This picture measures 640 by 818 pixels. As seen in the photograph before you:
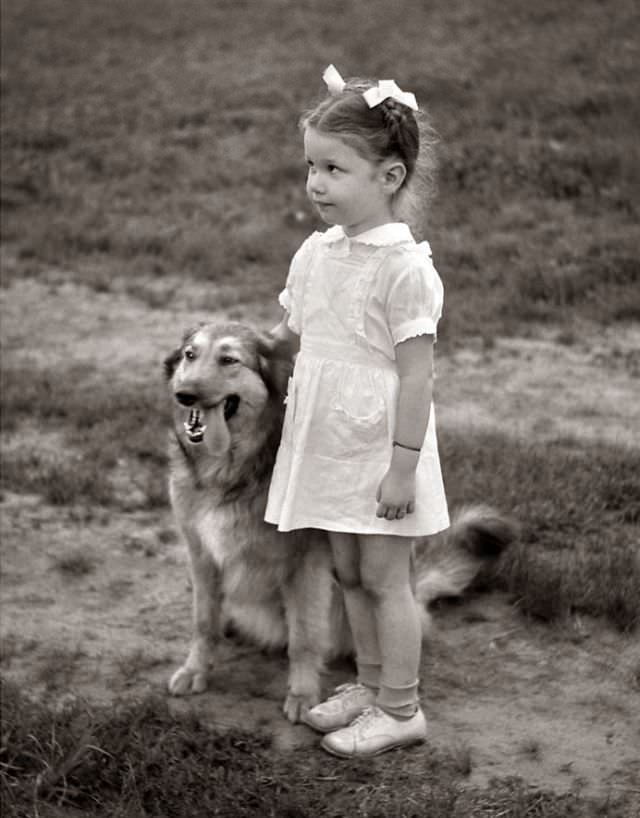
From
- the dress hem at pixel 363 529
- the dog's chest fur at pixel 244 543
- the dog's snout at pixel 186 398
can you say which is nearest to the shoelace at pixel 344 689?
the dog's chest fur at pixel 244 543

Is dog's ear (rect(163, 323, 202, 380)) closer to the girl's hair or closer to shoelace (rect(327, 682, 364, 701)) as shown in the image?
the girl's hair

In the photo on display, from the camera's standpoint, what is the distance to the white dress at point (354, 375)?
3.23 metres

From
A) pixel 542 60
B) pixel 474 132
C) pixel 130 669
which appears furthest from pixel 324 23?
pixel 130 669

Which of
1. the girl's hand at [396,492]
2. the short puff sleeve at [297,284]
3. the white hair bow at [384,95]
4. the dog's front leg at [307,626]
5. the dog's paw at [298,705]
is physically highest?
the white hair bow at [384,95]

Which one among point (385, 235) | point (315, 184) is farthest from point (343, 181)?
point (385, 235)

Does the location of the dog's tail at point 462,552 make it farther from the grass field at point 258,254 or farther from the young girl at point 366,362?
the young girl at point 366,362

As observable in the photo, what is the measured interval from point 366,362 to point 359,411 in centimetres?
14

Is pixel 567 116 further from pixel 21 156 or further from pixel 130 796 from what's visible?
pixel 130 796

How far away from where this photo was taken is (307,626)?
3867mm

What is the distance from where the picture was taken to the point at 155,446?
5785 mm

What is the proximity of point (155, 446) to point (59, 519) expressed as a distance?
0.78 meters

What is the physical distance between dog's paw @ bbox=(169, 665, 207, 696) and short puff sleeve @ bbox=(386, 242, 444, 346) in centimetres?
142

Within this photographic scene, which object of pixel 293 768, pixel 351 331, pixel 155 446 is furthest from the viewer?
pixel 155 446

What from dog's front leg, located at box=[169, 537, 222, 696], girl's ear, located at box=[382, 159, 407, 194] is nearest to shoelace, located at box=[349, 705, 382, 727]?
dog's front leg, located at box=[169, 537, 222, 696]
